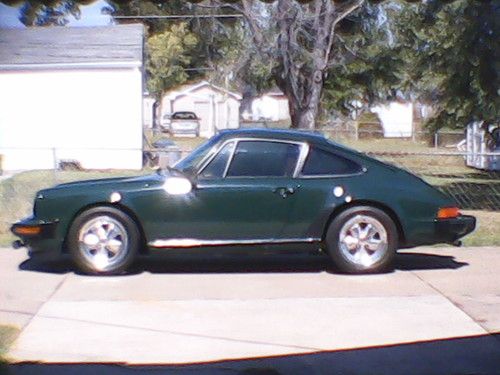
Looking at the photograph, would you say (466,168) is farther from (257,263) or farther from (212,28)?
(257,263)

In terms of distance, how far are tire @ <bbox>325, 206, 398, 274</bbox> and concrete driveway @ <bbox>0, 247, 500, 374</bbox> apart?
175 mm

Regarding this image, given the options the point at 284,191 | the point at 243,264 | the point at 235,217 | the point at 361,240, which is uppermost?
the point at 284,191

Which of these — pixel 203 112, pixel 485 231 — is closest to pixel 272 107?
pixel 203 112

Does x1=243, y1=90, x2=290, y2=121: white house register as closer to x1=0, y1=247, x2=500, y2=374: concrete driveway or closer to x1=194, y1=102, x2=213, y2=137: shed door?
x1=194, y1=102, x2=213, y2=137: shed door

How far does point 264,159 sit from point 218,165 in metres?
0.47

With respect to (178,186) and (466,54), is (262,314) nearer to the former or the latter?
(178,186)

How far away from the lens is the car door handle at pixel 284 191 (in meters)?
10.1

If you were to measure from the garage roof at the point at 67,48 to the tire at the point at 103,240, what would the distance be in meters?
19.7

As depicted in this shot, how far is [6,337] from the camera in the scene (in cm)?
746

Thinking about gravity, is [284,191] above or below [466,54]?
below

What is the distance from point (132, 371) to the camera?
658 cm

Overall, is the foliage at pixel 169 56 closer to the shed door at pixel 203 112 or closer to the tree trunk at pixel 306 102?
the shed door at pixel 203 112

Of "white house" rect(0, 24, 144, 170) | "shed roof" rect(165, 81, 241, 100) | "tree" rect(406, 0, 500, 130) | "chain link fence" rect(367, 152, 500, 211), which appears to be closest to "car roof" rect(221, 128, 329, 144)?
"chain link fence" rect(367, 152, 500, 211)

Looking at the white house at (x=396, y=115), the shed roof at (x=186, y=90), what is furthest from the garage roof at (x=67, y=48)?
the white house at (x=396, y=115)
